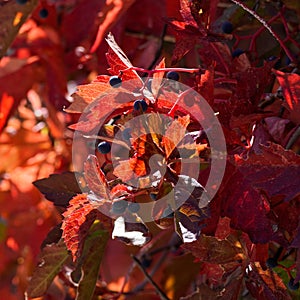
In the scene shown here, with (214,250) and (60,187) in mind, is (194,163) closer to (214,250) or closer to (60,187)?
(214,250)

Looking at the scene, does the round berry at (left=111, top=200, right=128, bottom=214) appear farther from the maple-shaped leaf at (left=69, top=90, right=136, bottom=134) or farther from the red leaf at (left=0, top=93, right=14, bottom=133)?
the red leaf at (left=0, top=93, right=14, bottom=133)

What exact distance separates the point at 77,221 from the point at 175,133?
0.40 ft

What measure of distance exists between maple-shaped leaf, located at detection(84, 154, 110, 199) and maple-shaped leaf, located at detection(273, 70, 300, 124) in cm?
17

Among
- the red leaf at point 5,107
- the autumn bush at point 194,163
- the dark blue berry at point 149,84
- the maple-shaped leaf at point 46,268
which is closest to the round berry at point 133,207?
the autumn bush at point 194,163

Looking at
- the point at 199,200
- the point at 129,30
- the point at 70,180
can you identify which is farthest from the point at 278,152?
the point at 129,30

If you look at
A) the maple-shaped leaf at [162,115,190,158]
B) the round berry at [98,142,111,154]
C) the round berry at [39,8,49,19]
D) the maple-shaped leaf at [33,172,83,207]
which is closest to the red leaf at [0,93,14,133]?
the round berry at [39,8,49,19]

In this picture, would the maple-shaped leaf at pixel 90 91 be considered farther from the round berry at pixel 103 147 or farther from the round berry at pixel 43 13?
the round berry at pixel 43 13

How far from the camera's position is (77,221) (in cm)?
66

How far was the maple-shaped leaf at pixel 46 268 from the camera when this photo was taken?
844 mm

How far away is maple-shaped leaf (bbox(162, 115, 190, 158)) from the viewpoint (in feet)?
2.00

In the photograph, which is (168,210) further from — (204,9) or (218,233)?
(204,9)

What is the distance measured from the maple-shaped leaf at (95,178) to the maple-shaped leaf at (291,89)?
0.56ft

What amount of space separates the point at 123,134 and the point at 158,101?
0.04 meters

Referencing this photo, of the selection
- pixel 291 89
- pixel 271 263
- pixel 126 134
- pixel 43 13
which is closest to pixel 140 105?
pixel 126 134
